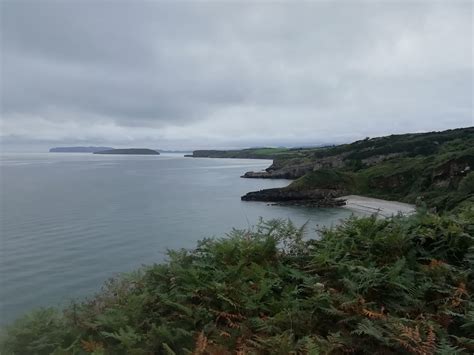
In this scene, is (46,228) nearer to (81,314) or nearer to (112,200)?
(112,200)

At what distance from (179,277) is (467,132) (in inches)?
5131

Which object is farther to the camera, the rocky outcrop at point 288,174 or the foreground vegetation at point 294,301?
the rocky outcrop at point 288,174

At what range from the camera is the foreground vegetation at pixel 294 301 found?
13.0 feet

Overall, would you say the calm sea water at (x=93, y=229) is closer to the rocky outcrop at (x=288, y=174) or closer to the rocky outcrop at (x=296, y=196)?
the rocky outcrop at (x=296, y=196)

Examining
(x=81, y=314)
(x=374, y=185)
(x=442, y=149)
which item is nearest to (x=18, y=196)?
(x=374, y=185)

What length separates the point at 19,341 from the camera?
14.1ft

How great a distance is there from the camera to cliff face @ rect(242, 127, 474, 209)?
6538 centimetres

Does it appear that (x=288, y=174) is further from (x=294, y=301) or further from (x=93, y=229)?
(x=294, y=301)

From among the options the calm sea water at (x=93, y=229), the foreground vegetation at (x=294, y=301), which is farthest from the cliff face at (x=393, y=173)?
the foreground vegetation at (x=294, y=301)

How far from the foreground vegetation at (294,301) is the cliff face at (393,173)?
49593mm

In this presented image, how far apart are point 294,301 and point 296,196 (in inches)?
2847

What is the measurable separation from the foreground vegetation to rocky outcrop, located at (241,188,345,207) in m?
66.6

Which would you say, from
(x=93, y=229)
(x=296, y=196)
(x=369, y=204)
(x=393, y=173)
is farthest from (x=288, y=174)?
(x=93, y=229)

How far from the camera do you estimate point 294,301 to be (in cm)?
461
